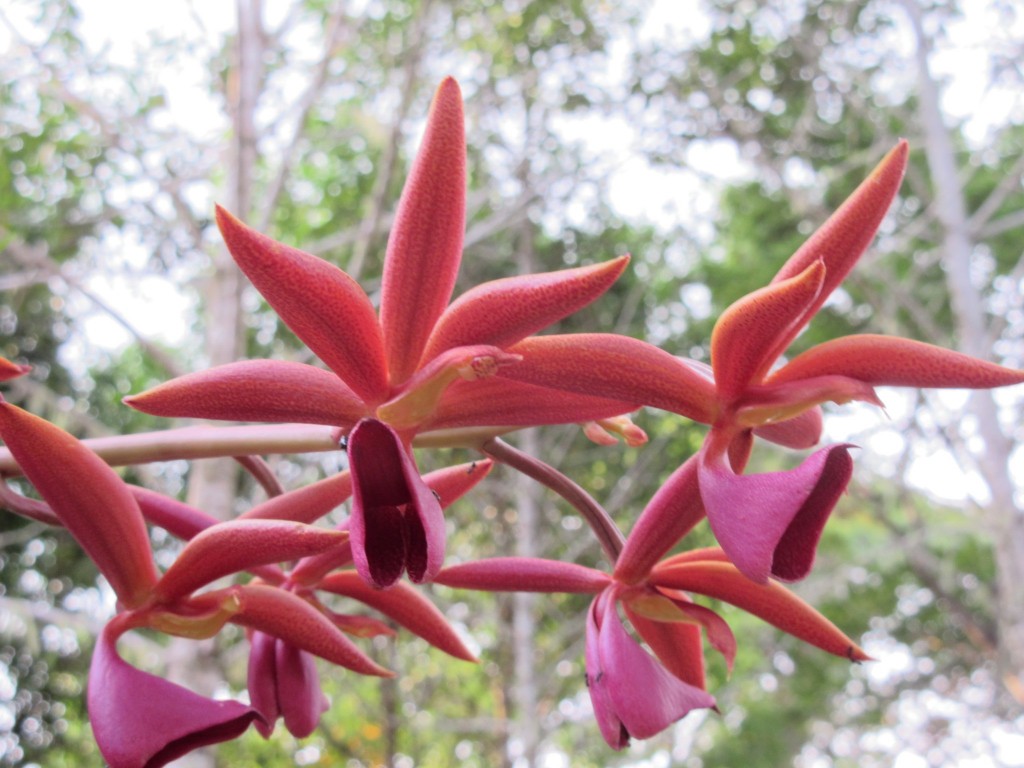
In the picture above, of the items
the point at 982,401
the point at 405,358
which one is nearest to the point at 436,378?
the point at 405,358

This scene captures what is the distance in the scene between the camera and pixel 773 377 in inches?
21.5

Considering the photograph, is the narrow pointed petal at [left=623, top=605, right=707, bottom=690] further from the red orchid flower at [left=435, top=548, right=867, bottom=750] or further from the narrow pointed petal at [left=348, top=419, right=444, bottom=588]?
the narrow pointed petal at [left=348, top=419, right=444, bottom=588]

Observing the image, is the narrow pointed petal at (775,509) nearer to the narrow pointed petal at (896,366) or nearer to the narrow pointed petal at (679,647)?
the narrow pointed petal at (896,366)

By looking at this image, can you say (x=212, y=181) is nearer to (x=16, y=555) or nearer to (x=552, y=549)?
(x=16, y=555)

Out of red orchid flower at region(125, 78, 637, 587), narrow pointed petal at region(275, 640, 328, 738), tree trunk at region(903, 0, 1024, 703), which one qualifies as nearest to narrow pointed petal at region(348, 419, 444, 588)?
red orchid flower at region(125, 78, 637, 587)

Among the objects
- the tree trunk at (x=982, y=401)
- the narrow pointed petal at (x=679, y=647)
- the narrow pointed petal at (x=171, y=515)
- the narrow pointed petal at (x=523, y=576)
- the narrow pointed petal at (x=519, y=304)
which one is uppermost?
the narrow pointed petal at (x=519, y=304)

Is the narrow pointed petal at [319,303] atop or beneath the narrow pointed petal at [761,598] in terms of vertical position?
atop

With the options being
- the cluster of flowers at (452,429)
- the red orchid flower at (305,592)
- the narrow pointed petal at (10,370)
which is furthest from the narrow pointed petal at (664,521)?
the narrow pointed petal at (10,370)

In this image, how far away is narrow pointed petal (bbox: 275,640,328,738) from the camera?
66 centimetres

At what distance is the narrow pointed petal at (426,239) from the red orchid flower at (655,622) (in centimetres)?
18

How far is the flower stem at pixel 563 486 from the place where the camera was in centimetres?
56

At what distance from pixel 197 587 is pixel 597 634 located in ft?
0.85

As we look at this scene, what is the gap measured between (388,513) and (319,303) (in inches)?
4.4

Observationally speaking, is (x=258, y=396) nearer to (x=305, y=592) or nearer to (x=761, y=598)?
(x=305, y=592)
